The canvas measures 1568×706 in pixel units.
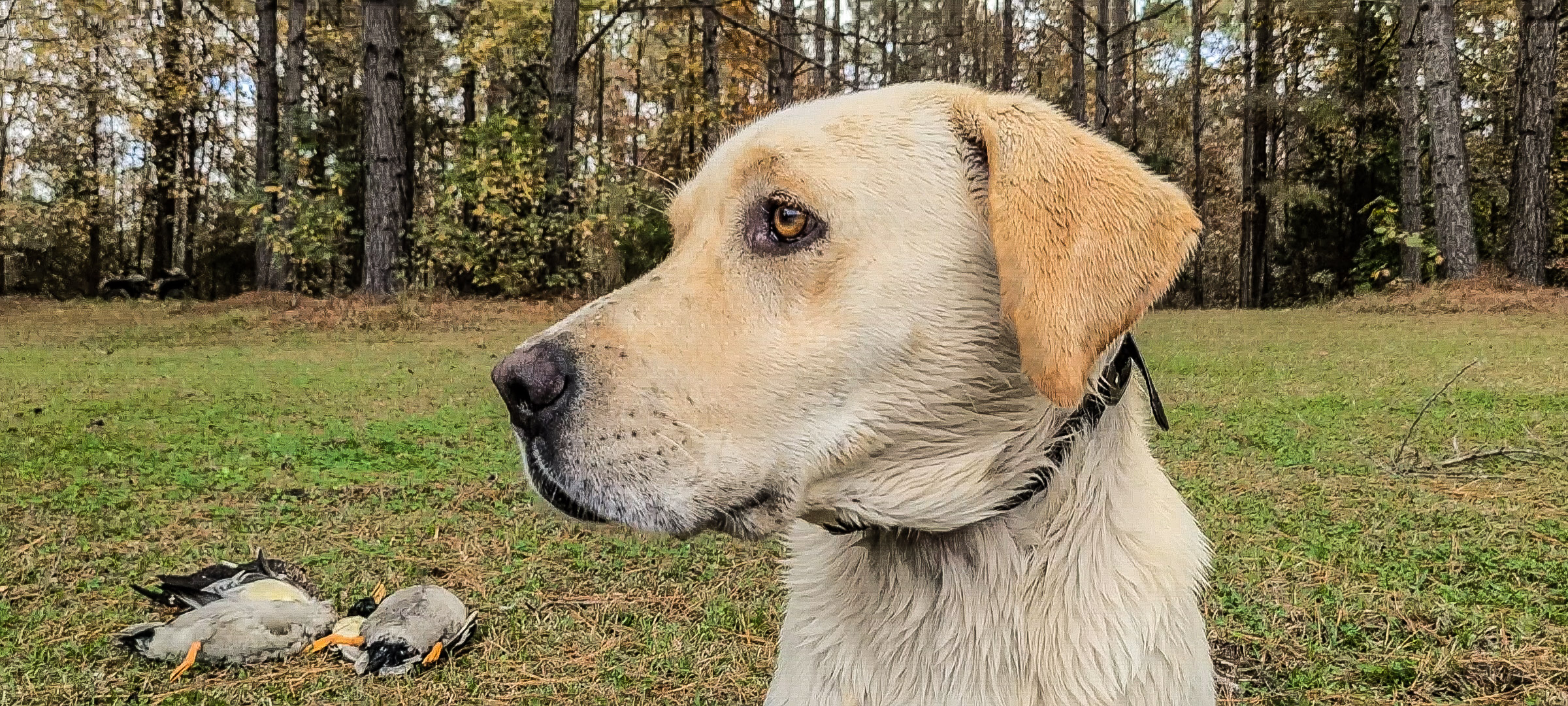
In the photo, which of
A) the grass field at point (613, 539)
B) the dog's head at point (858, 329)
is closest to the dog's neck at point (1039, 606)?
the dog's head at point (858, 329)

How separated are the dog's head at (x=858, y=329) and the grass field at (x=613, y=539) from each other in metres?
0.43

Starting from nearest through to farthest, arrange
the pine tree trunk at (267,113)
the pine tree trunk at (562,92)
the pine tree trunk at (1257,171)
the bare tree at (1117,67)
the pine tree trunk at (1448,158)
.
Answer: the pine tree trunk at (1448,158)
the pine tree trunk at (562,92)
the pine tree trunk at (267,113)
the bare tree at (1117,67)
the pine tree trunk at (1257,171)

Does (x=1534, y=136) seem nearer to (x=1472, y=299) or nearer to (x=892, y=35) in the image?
(x=1472, y=299)

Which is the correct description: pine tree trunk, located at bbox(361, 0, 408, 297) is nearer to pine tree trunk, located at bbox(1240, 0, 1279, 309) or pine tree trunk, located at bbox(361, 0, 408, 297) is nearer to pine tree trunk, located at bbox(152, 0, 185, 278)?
pine tree trunk, located at bbox(152, 0, 185, 278)

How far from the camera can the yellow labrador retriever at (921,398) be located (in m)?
1.68

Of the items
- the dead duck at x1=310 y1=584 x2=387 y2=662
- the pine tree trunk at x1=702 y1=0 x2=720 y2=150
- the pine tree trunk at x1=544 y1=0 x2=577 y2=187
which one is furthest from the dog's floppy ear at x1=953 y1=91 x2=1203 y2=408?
the pine tree trunk at x1=702 y1=0 x2=720 y2=150

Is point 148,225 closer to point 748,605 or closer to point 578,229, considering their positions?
point 578,229

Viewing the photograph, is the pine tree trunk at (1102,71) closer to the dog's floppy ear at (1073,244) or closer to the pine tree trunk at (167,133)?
the dog's floppy ear at (1073,244)

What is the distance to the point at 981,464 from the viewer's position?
184 centimetres

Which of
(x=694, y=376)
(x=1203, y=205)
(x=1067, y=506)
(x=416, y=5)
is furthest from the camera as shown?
(x=1203, y=205)

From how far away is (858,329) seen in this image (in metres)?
1.76

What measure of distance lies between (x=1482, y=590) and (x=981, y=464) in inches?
108

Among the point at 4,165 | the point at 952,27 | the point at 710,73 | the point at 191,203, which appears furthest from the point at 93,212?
the point at 952,27

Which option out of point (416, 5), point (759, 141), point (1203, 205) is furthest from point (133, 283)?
point (1203, 205)
